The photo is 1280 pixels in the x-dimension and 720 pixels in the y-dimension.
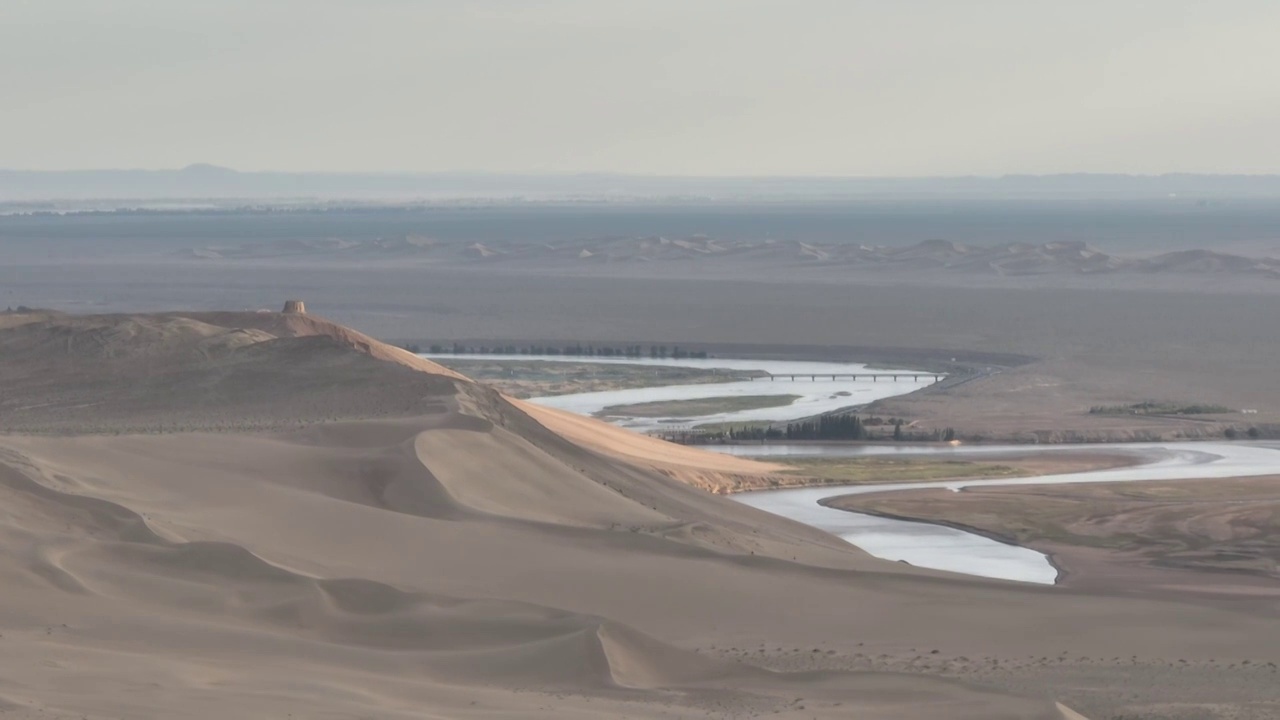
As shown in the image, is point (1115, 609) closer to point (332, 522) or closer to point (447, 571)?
point (447, 571)

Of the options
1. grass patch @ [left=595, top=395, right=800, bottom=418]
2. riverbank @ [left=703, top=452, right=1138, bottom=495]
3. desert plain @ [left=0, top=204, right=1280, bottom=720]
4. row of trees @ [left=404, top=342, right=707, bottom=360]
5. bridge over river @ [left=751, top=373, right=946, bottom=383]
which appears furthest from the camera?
row of trees @ [left=404, top=342, right=707, bottom=360]

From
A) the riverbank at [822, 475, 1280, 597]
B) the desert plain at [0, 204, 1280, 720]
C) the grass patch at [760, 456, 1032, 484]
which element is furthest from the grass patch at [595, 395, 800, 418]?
the riverbank at [822, 475, 1280, 597]

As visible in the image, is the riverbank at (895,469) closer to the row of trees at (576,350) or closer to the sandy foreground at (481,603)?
the sandy foreground at (481,603)

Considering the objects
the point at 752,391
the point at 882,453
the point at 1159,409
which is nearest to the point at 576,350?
the point at 752,391

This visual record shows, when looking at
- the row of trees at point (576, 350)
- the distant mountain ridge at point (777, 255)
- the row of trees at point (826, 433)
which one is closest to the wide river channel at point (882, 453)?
the row of trees at point (826, 433)

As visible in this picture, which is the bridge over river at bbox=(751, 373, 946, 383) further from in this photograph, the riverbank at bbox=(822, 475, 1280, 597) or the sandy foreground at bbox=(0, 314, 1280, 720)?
the sandy foreground at bbox=(0, 314, 1280, 720)

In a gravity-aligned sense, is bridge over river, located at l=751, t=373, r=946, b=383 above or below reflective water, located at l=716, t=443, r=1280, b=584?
below
